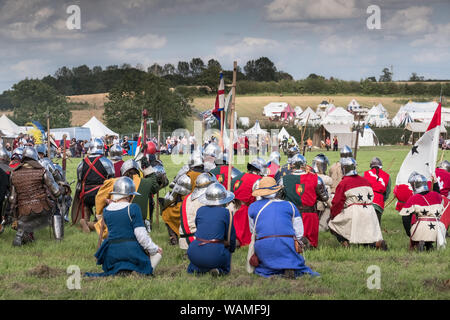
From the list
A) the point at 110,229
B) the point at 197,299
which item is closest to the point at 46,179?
the point at 110,229

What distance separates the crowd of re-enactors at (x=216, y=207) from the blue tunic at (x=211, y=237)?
13 mm

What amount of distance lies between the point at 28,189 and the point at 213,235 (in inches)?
175

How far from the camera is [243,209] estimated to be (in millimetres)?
11023

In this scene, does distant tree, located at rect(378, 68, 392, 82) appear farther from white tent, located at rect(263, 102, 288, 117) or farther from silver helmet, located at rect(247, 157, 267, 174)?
silver helmet, located at rect(247, 157, 267, 174)

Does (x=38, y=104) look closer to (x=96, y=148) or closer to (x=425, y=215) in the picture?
(x=96, y=148)

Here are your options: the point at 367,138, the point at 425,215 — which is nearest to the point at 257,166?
the point at 425,215

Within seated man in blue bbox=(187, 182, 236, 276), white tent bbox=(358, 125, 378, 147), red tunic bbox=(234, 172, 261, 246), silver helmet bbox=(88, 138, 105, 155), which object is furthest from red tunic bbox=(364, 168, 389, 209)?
white tent bbox=(358, 125, 378, 147)

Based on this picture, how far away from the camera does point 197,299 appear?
23.7ft

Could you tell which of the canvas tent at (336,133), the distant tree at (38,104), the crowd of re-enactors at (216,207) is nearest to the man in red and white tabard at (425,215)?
the crowd of re-enactors at (216,207)

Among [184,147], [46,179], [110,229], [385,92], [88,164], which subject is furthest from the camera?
[385,92]

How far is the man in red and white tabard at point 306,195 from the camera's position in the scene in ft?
35.1

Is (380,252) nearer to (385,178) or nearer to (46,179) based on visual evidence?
(385,178)
